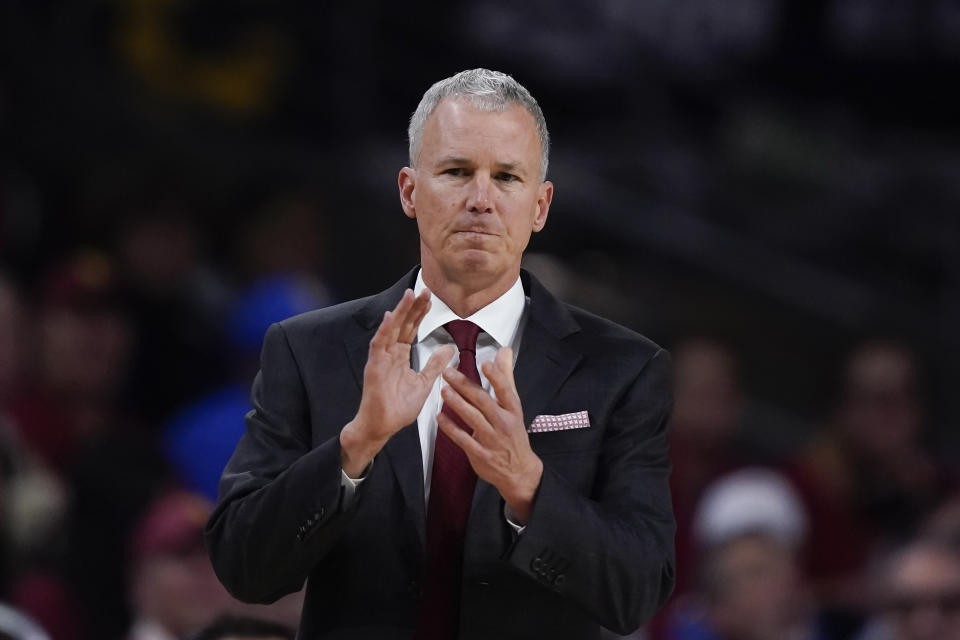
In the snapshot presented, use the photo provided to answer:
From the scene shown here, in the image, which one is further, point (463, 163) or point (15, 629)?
point (15, 629)

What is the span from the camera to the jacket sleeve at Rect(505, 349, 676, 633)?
253 centimetres

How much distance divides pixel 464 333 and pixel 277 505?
0.41 m

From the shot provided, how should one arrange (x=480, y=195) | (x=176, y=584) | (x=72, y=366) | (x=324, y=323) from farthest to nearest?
1. (x=72, y=366)
2. (x=176, y=584)
3. (x=324, y=323)
4. (x=480, y=195)

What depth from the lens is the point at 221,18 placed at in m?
8.95

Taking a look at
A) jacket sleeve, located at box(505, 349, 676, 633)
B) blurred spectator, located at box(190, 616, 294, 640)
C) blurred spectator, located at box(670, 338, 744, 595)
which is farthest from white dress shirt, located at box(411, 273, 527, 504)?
blurred spectator, located at box(670, 338, 744, 595)

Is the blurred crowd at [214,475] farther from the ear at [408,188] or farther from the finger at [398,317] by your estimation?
the finger at [398,317]

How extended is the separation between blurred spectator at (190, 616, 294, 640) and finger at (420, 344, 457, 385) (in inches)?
47.7

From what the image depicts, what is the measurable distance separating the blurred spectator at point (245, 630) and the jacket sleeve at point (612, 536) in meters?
1.12

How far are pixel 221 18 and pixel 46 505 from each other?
12.0ft

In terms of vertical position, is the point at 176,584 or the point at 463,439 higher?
the point at 463,439

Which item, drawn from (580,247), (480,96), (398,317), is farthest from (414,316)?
(580,247)

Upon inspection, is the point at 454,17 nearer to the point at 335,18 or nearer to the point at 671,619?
the point at 335,18

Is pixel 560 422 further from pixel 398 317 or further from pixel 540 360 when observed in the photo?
pixel 398 317

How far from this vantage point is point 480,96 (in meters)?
2.64
